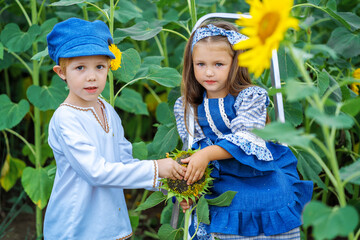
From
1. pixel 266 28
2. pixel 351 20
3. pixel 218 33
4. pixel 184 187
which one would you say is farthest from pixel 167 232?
pixel 351 20

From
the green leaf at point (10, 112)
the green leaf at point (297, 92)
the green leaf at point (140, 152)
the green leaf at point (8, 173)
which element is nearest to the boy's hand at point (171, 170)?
the green leaf at point (140, 152)

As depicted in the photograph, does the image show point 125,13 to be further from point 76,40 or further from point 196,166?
point 196,166

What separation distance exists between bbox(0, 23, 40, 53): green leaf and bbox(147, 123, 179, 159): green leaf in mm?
822

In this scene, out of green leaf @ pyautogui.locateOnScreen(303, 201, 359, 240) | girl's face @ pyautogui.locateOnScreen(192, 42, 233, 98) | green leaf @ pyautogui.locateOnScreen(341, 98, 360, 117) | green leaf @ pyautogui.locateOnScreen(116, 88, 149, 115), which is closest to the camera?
green leaf @ pyautogui.locateOnScreen(303, 201, 359, 240)

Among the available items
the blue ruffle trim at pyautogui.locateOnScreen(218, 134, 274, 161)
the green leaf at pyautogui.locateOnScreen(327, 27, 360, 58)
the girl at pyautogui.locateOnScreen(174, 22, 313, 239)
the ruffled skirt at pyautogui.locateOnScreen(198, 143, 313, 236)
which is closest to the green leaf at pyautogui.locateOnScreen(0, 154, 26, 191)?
the girl at pyautogui.locateOnScreen(174, 22, 313, 239)

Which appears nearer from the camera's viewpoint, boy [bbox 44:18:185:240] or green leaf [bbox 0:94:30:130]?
boy [bbox 44:18:185:240]

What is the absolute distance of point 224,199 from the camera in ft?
5.39

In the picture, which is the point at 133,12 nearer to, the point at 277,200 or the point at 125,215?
the point at 125,215

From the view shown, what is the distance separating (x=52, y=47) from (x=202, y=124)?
632 mm

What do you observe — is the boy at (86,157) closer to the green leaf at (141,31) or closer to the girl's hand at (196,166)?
the girl's hand at (196,166)

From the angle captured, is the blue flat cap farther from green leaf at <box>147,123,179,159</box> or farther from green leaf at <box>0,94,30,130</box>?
green leaf at <box>0,94,30,130</box>

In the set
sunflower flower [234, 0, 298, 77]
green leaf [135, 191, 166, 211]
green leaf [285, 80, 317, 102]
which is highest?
sunflower flower [234, 0, 298, 77]

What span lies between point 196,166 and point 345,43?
4.41ft

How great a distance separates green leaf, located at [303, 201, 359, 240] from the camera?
92cm
